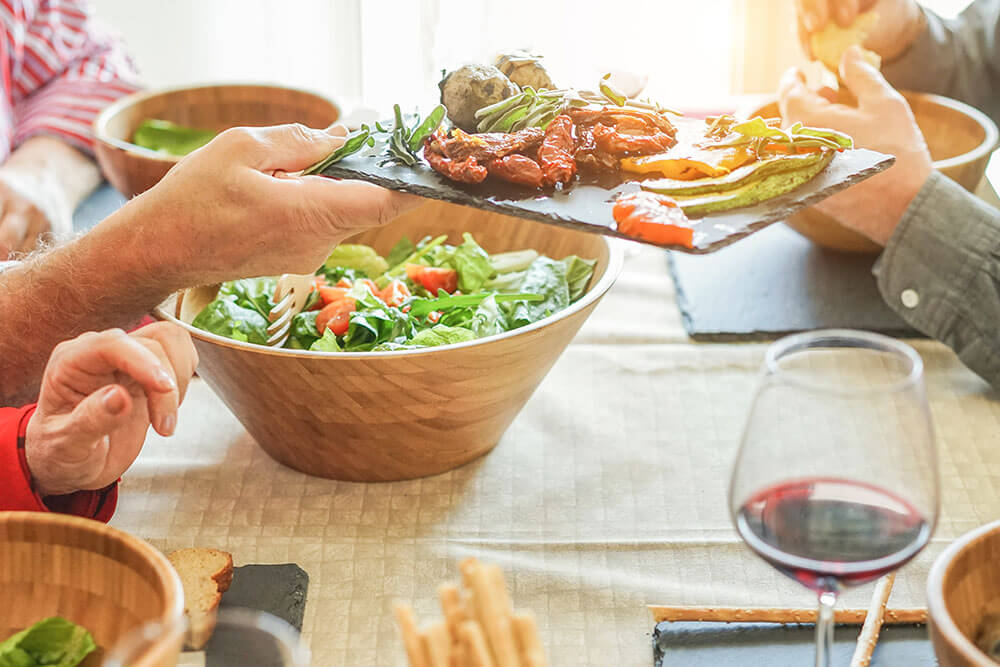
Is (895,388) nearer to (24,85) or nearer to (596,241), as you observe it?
(596,241)

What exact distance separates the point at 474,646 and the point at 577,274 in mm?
775

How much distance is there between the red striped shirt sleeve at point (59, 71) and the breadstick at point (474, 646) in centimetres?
165

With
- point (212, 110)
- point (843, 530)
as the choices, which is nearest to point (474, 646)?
point (843, 530)

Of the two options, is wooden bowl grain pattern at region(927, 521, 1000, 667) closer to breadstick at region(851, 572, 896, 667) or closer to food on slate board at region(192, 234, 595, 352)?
breadstick at region(851, 572, 896, 667)

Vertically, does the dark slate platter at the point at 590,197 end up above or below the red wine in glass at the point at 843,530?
Result: above

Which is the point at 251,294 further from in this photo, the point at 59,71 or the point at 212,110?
the point at 59,71

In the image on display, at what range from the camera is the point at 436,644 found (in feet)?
2.11

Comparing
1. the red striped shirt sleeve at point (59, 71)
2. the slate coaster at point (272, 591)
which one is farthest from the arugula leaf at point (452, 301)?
the red striped shirt sleeve at point (59, 71)

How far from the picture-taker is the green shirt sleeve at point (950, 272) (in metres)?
1.38

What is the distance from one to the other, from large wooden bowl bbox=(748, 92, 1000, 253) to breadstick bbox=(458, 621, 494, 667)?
1164 mm

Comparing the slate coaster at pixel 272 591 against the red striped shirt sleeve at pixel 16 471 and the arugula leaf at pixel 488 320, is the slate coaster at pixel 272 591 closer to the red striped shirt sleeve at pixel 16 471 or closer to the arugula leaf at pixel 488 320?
the red striped shirt sleeve at pixel 16 471

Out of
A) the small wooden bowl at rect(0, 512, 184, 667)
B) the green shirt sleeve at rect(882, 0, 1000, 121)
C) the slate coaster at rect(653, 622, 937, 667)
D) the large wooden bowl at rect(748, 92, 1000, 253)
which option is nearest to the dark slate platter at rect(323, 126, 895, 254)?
the slate coaster at rect(653, 622, 937, 667)

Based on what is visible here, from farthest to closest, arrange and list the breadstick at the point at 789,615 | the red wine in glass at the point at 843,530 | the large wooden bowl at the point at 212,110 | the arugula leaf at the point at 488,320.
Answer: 1. the large wooden bowl at the point at 212,110
2. the arugula leaf at the point at 488,320
3. the breadstick at the point at 789,615
4. the red wine in glass at the point at 843,530

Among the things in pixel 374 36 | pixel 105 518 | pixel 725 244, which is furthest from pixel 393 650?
pixel 374 36
